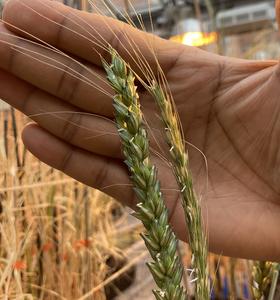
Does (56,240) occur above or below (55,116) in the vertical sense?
below

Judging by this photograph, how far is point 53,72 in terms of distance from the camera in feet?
1.73

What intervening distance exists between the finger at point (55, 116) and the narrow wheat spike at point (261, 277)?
219mm

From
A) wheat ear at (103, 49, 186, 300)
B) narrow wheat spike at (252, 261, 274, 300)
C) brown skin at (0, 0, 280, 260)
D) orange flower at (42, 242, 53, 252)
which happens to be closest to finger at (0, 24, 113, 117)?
brown skin at (0, 0, 280, 260)

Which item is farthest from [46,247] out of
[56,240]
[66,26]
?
[66,26]

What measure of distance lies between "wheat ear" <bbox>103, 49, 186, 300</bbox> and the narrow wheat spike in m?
0.25

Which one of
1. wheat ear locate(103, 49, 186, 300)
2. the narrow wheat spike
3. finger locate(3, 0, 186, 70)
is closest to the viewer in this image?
wheat ear locate(103, 49, 186, 300)

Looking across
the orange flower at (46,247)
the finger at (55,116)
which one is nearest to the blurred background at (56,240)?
the orange flower at (46,247)

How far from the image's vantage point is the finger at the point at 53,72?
50 centimetres

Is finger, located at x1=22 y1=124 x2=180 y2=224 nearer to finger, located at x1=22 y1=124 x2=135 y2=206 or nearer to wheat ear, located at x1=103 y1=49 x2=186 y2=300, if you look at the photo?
finger, located at x1=22 y1=124 x2=135 y2=206

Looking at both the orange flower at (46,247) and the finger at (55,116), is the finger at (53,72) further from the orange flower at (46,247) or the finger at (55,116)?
the orange flower at (46,247)

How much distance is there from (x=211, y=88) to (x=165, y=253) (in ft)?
0.97

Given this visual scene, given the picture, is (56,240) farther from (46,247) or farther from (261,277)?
(261,277)

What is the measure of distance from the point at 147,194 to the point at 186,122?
0.26 metres

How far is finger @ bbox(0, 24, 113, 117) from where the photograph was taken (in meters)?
0.50
